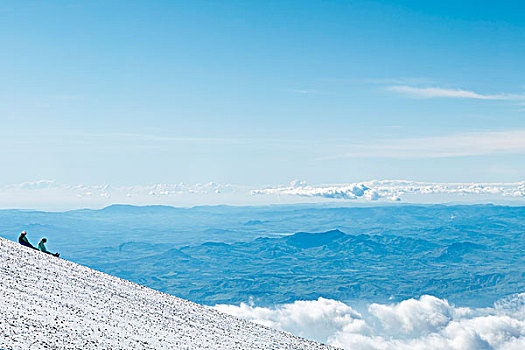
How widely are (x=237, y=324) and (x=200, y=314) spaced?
3.99 m

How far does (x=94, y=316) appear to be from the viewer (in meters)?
36.5

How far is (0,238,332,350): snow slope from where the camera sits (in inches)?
1195

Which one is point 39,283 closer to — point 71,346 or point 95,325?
point 95,325

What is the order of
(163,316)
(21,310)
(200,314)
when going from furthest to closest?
1. (200,314)
2. (163,316)
3. (21,310)

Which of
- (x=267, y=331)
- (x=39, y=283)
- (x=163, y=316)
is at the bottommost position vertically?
(x=267, y=331)

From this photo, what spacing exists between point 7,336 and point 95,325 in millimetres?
7791

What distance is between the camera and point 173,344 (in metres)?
35.4

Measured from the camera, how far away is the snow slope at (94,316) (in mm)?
30359

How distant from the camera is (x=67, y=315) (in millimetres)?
34656

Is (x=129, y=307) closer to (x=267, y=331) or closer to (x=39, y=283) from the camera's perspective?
(x=39, y=283)

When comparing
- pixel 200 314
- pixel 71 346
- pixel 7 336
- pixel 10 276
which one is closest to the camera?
pixel 7 336

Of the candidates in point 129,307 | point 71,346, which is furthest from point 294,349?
point 71,346

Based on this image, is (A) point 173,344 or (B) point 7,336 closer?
(B) point 7,336

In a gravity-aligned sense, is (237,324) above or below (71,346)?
below
